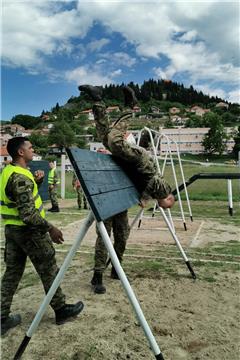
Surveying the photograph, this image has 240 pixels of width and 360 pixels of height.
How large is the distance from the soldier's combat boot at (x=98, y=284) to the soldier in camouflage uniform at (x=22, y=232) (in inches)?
29.2

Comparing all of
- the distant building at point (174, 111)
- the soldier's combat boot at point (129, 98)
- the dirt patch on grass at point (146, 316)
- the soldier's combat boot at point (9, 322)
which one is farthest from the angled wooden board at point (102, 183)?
the distant building at point (174, 111)

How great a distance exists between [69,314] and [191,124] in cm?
13308

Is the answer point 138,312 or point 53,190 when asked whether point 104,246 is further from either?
point 53,190

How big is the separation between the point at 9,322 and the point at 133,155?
198 centimetres

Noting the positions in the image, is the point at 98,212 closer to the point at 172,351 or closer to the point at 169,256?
the point at 172,351

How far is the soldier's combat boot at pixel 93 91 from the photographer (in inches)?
138

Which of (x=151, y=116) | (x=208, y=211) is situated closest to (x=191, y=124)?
(x=151, y=116)

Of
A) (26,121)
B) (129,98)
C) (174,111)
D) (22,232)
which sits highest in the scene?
(174,111)

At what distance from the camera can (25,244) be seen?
3246 millimetres

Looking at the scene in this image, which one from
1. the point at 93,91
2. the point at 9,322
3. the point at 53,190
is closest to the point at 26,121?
the point at 53,190

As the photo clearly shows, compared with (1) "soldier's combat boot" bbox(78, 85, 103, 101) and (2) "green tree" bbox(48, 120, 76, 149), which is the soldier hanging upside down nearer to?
(1) "soldier's combat boot" bbox(78, 85, 103, 101)

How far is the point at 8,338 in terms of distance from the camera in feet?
10.4

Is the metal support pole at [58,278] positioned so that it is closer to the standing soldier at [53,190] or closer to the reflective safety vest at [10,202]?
the reflective safety vest at [10,202]

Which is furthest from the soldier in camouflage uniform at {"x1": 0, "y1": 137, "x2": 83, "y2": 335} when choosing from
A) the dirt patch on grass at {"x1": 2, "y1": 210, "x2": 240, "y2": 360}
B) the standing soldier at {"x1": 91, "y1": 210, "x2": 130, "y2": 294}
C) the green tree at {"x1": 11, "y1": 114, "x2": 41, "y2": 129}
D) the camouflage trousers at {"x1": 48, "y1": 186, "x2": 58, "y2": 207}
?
the green tree at {"x1": 11, "y1": 114, "x2": 41, "y2": 129}
